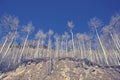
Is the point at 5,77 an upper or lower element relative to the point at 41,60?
lower

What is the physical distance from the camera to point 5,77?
1427 inches

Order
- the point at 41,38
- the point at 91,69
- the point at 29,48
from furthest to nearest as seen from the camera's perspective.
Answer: the point at 29,48, the point at 41,38, the point at 91,69

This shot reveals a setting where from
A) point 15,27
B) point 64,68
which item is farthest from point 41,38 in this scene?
point 64,68

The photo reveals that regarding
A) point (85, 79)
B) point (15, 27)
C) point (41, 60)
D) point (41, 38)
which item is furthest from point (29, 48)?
point (85, 79)

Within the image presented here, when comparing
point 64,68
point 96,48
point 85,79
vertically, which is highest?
point 96,48

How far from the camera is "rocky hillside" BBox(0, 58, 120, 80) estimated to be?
1405 inches

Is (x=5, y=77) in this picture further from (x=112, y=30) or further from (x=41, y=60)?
(x=112, y=30)

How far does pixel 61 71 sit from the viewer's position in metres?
37.9

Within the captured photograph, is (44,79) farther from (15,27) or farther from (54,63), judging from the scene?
(15,27)

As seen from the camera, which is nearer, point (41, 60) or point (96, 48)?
point (41, 60)

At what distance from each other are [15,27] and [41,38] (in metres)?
19.4

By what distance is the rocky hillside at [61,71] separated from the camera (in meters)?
35.7

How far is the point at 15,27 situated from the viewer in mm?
49438

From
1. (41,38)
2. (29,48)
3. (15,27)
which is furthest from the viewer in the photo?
(29,48)
